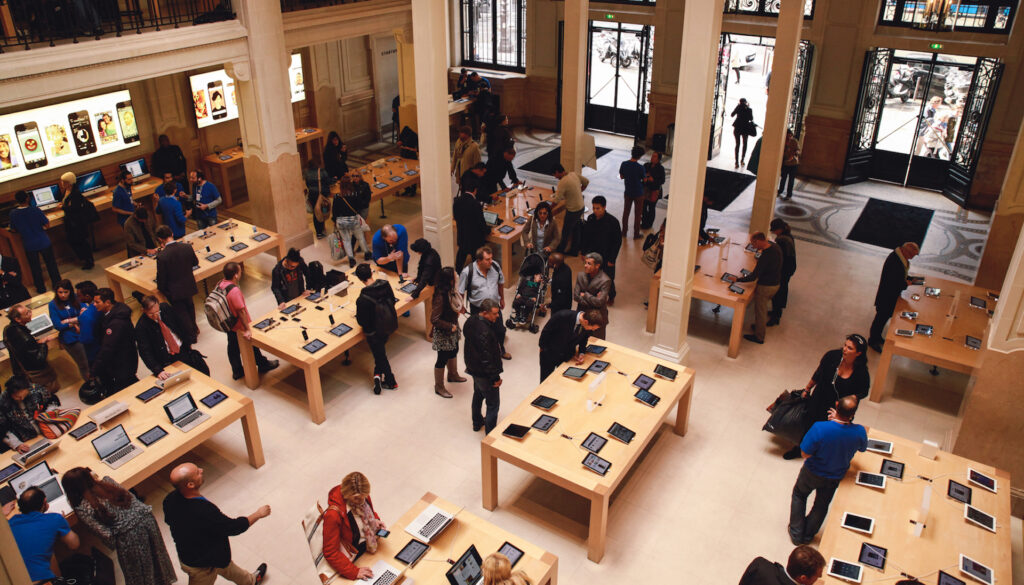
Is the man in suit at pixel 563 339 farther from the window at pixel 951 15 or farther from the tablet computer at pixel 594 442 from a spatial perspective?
the window at pixel 951 15

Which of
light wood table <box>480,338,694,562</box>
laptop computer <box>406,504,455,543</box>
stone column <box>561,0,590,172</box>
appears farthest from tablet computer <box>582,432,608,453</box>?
stone column <box>561,0,590,172</box>

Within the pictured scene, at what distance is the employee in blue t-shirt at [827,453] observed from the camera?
240 inches

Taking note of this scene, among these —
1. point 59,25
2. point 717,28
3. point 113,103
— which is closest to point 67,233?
point 113,103

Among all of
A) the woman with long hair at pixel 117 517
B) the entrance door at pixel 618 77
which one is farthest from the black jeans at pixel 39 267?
the entrance door at pixel 618 77

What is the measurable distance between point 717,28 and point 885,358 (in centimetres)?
401

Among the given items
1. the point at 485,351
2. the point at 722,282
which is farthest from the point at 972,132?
the point at 485,351

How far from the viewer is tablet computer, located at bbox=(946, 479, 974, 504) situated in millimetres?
6111

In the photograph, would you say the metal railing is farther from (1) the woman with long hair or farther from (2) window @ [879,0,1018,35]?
(2) window @ [879,0,1018,35]

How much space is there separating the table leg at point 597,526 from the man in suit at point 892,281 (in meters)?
4.87

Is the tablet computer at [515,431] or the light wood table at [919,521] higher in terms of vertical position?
the tablet computer at [515,431]

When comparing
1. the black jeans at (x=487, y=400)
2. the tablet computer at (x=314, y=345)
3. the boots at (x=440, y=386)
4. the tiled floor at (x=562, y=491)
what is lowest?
the tiled floor at (x=562, y=491)

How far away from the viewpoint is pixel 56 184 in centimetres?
1145

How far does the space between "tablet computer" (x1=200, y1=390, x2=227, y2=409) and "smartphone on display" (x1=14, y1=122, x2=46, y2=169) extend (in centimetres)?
630

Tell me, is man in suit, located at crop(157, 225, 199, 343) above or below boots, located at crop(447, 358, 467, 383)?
above
